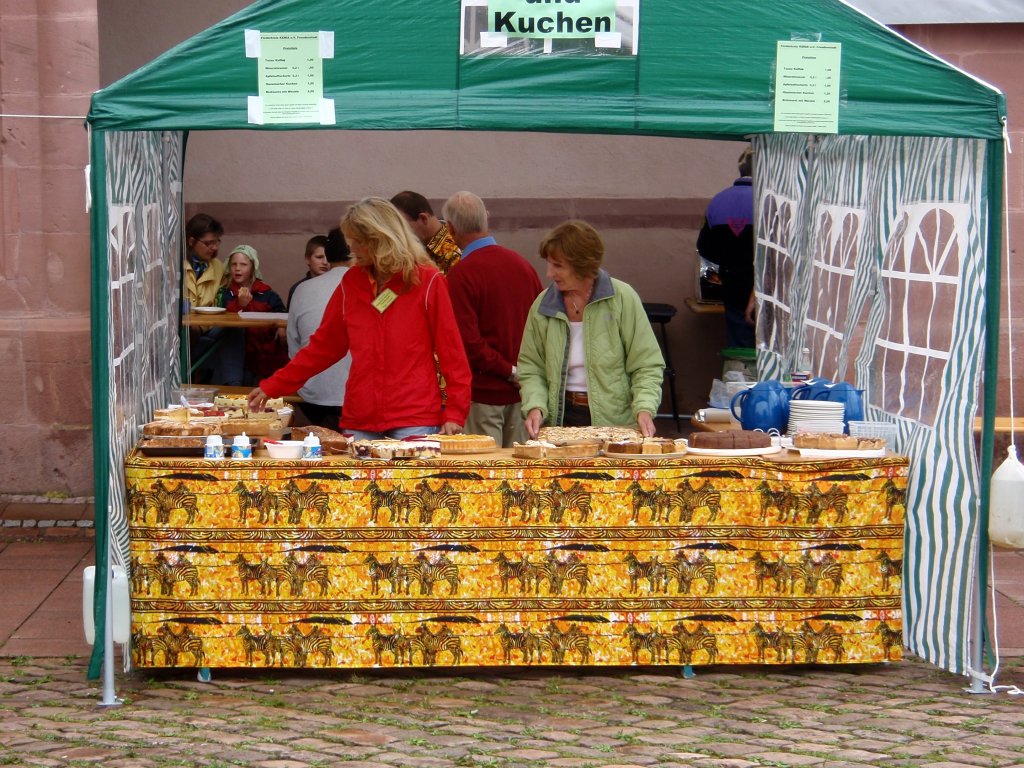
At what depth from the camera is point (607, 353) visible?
6117 mm

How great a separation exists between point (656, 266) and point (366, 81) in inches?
227

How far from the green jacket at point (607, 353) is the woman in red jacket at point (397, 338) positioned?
0.43m

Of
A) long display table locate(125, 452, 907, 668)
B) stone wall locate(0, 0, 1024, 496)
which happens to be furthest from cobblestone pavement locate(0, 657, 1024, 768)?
stone wall locate(0, 0, 1024, 496)

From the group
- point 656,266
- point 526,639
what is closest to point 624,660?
point 526,639

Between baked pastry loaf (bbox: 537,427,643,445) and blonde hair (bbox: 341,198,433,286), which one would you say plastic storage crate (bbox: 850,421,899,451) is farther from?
blonde hair (bbox: 341,198,433,286)

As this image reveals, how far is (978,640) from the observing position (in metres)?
5.31

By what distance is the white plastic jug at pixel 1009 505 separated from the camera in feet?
16.7

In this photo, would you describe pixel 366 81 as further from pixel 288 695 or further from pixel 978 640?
pixel 978 640

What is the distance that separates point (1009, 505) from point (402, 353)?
2.34 meters

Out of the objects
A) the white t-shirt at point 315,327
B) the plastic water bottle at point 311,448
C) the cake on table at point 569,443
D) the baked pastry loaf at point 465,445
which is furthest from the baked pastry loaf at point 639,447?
the white t-shirt at point 315,327

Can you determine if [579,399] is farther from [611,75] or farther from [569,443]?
[611,75]

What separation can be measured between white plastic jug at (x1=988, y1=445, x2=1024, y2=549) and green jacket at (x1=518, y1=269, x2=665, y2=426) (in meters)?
1.46

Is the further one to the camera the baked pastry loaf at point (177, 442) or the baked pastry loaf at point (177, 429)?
the baked pastry loaf at point (177, 429)

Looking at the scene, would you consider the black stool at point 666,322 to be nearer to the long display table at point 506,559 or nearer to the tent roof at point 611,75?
the long display table at point 506,559
